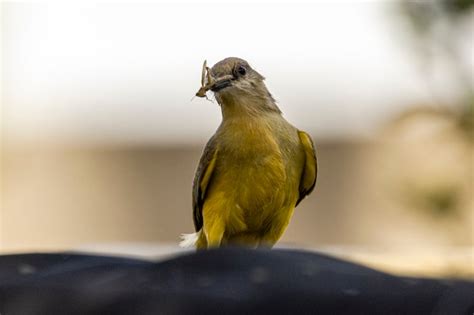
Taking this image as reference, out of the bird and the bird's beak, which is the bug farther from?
the bird

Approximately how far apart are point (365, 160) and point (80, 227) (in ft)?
14.5

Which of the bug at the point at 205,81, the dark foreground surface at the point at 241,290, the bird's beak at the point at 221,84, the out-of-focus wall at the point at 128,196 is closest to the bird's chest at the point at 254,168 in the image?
the bird's beak at the point at 221,84

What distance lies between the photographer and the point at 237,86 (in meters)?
2.63

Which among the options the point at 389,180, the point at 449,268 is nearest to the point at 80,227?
the point at 389,180

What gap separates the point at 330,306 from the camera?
1074 millimetres

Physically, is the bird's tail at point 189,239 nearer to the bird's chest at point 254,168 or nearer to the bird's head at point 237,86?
the bird's chest at point 254,168

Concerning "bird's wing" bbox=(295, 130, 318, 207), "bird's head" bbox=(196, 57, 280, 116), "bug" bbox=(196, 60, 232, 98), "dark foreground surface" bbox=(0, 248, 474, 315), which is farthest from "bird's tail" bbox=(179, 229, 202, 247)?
"dark foreground surface" bbox=(0, 248, 474, 315)

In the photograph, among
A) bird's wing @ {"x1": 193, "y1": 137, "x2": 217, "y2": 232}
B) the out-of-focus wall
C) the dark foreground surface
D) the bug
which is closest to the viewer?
the dark foreground surface

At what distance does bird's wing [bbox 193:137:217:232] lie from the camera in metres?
3.20

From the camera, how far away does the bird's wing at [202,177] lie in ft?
10.5

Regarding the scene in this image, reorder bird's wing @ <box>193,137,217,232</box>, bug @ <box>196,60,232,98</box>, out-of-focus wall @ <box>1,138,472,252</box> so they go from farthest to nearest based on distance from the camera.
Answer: out-of-focus wall @ <box>1,138,472,252</box>, bird's wing @ <box>193,137,217,232</box>, bug @ <box>196,60,232,98</box>

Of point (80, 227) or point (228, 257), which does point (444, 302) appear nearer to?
point (228, 257)

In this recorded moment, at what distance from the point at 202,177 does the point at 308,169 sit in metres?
0.32

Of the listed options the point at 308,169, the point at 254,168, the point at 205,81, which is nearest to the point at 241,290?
the point at 205,81
